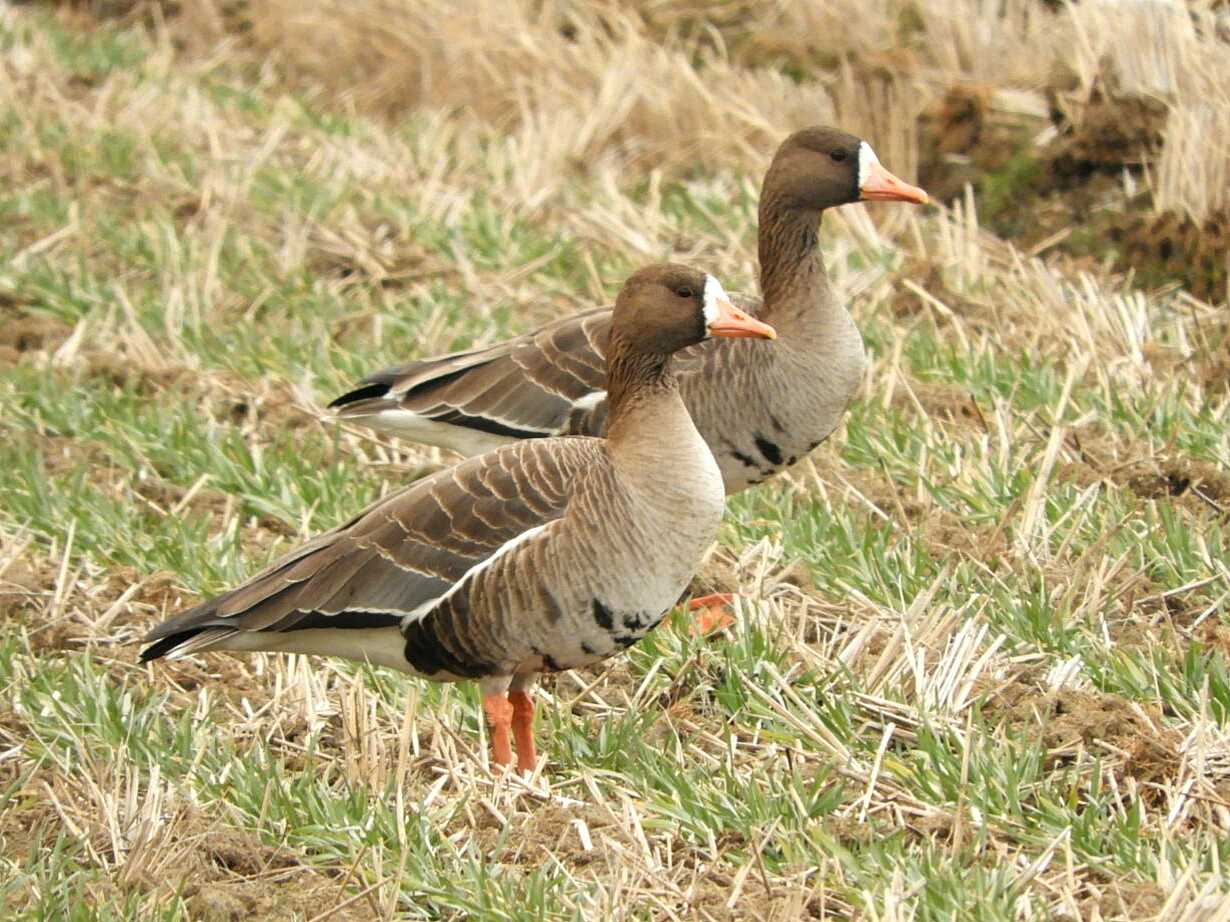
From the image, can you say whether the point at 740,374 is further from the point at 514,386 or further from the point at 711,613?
the point at 711,613

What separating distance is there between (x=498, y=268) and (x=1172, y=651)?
15.4ft

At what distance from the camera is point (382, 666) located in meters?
5.66

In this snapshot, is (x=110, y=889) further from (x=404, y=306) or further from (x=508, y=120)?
(x=508, y=120)

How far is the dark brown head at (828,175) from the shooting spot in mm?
6930

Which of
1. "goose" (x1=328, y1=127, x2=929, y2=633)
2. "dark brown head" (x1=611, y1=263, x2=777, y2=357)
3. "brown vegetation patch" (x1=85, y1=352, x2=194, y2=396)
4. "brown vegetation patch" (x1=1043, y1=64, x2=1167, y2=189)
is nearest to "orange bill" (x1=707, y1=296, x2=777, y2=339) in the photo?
"dark brown head" (x1=611, y1=263, x2=777, y2=357)

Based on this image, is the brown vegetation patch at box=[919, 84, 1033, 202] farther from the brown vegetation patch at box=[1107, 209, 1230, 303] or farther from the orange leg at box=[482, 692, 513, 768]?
the orange leg at box=[482, 692, 513, 768]

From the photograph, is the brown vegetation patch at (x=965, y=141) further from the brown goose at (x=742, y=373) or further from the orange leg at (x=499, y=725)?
the orange leg at (x=499, y=725)

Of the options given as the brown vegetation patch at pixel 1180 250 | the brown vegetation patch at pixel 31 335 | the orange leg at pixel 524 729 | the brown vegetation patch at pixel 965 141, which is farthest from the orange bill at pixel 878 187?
the brown vegetation patch at pixel 31 335

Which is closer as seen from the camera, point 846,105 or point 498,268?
point 498,268

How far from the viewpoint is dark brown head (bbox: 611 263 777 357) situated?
5.48 metres

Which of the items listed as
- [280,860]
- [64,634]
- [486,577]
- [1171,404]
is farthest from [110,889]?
[1171,404]

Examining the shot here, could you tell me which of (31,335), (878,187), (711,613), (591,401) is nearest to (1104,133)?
(878,187)

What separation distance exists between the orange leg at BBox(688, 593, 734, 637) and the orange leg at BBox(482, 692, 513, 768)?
30.9 inches

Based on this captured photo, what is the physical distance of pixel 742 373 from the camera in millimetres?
6520
